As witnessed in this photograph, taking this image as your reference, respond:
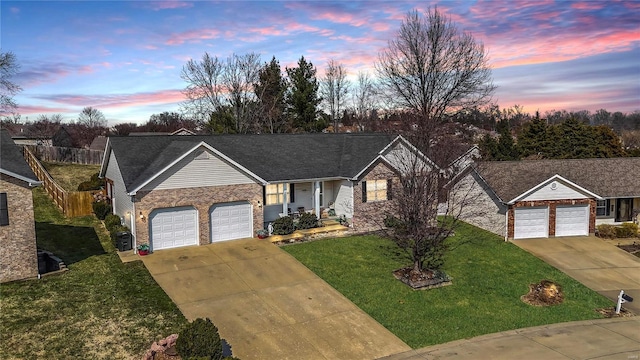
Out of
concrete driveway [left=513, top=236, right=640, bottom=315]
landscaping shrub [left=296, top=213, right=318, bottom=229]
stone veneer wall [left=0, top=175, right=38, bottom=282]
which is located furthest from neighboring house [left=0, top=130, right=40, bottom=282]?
concrete driveway [left=513, top=236, right=640, bottom=315]

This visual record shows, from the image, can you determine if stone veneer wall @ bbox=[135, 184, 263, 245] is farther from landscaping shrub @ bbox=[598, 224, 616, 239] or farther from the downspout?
landscaping shrub @ bbox=[598, 224, 616, 239]

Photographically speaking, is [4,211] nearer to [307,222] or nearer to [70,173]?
[307,222]

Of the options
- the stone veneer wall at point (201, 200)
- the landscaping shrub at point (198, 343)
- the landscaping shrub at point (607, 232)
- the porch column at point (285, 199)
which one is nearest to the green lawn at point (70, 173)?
the stone veneer wall at point (201, 200)

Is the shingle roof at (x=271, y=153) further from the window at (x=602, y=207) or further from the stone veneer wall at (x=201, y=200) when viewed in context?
the window at (x=602, y=207)

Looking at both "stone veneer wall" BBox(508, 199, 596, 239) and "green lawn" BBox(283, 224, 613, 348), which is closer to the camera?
"green lawn" BBox(283, 224, 613, 348)

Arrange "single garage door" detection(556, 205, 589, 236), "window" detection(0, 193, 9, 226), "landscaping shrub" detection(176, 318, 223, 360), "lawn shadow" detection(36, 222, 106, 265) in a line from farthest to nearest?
"single garage door" detection(556, 205, 589, 236)
"lawn shadow" detection(36, 222, 106, 265)
"window" detection(0, 193, 9, 226)
"landscaping shrub" detection(176, 318, 223, 360)

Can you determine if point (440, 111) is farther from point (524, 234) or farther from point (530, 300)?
point (530, 300)
